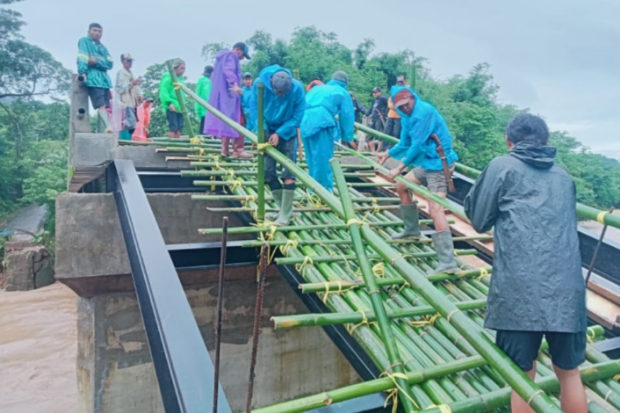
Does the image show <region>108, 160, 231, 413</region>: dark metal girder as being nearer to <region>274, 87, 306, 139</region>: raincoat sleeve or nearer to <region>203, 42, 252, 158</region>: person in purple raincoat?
<region>274, 87, 306, 139</region>: raincoat sleeve

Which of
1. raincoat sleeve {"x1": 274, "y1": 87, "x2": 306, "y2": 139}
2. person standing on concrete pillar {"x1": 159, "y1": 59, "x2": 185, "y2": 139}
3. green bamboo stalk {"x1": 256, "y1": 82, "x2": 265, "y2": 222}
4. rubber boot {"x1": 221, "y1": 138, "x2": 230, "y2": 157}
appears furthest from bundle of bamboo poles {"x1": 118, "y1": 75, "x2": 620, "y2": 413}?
person standing on concrete pillar {"x1": 159, "y1": 59, "x2": 185, "y2": 139}

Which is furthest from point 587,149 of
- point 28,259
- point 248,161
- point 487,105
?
point 28,259

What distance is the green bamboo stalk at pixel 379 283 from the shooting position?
3051 mm

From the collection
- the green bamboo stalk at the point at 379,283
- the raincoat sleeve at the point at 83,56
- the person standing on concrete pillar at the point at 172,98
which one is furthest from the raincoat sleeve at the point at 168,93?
the green bamboo stalk at the point at 379,283

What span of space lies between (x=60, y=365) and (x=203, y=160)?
917 centimetres

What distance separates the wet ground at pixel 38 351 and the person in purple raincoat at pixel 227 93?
22.2 ft

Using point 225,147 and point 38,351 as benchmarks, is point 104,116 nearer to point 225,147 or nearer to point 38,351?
point 225,147

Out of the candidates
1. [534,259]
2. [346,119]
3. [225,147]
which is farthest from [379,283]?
[225,147]

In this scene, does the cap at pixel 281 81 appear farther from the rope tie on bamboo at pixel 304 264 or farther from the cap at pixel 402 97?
the rope tie on bamboo at pixel 304 264

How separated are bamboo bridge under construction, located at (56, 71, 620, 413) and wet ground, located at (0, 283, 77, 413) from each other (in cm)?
607

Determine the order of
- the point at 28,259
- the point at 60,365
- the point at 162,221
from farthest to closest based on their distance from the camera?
the point at 28,259
the point at 60,365
the point at 162,221

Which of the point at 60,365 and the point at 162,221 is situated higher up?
the point at 162,221

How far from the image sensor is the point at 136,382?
4879 millimetres

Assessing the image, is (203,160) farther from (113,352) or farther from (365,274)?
(365,274)
